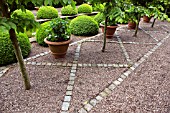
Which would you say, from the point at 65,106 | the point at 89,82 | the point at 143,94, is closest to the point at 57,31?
the point at 89,82

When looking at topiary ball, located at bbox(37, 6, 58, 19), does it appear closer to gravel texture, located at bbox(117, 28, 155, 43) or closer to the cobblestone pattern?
gravel texture, located at bbox(117, 28, 155, 43)

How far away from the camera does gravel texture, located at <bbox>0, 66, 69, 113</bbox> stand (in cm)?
244

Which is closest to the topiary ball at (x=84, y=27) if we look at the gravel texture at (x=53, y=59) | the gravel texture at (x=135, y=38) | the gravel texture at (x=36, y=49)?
the gravel texture at (x=135, y=38)

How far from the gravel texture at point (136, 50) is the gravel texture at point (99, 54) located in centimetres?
25

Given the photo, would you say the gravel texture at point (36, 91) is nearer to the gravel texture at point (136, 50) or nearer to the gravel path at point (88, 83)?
the gravel path at point (88, 83)

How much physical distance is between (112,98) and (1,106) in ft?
5.53

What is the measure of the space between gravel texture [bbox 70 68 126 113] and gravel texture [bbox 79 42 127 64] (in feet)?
1.47

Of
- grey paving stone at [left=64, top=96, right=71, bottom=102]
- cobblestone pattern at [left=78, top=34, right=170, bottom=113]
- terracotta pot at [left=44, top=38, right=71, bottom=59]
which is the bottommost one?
cobblestone pattern at [left=78, top=34, right=170, bottom=113]

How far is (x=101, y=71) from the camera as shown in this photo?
354cm

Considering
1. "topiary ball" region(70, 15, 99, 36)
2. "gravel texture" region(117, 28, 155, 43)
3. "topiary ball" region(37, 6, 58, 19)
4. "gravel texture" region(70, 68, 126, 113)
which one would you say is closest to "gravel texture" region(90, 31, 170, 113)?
"gravel texture" region(70, 68, 126, 113)

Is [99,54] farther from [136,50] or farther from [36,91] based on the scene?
→ [36,91]

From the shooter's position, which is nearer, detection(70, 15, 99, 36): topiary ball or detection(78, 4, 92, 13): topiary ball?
detection(70, 15, 99, 36): topiary ball

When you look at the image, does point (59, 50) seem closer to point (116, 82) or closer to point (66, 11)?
point (116, 82)

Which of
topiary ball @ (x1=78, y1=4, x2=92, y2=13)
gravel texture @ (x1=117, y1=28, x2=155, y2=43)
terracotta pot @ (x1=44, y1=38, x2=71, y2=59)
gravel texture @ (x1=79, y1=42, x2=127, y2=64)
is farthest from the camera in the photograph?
topiary ball @ (x1=78, y1=4, x2=92, y2=13)
